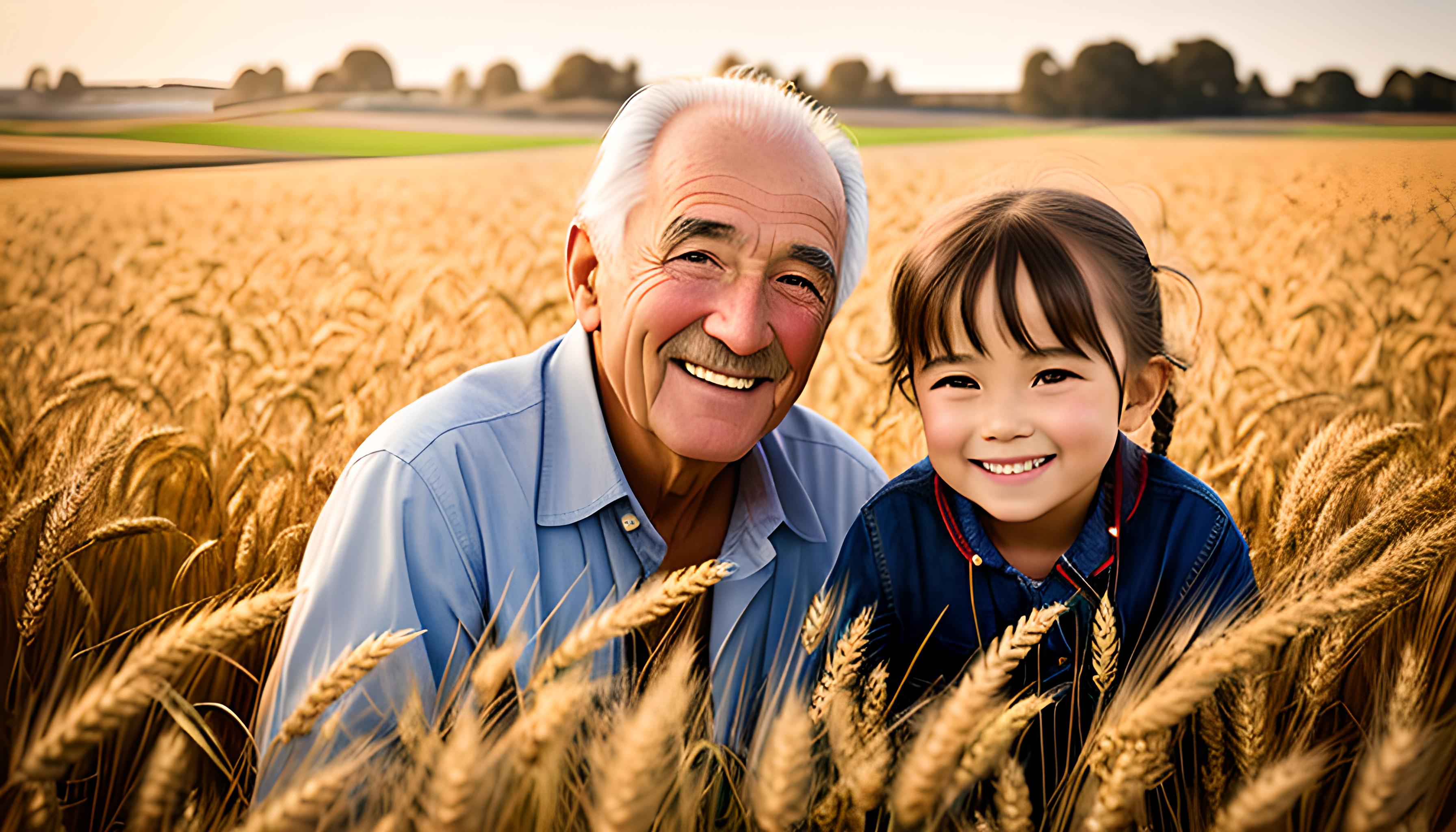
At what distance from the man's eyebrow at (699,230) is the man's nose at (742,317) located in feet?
0.33

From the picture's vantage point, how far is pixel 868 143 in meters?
36.3

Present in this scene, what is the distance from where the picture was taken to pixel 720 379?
2.21 metres

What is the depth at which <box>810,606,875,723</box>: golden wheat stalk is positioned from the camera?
1.50 meters

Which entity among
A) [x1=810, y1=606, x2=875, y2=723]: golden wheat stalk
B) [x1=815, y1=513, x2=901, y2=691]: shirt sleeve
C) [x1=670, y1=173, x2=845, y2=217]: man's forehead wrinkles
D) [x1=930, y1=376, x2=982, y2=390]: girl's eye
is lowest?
[x1=815, y1=513, x2=901, y2=691]: shirt sleeve

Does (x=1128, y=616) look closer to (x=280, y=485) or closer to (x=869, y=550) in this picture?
(x=869, y=550)

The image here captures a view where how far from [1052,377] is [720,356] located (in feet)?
2.44

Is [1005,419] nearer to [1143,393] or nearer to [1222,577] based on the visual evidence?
[1143,393]

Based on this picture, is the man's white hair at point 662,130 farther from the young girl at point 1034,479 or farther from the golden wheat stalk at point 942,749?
the golden wheat stalk at point 942,749

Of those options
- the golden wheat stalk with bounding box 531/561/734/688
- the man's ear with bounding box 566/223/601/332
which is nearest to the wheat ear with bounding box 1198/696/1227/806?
the golden wheat stalk with bounding box 531/561/734/688

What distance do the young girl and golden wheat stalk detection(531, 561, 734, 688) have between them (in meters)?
0.69

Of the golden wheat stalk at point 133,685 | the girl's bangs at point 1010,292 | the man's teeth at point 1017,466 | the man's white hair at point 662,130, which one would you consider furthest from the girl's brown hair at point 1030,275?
the golden wheat stalk at point 133,685

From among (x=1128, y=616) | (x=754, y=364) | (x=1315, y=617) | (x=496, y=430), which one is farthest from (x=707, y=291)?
(x=1315, y=617)

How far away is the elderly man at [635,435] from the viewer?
201 centimetres

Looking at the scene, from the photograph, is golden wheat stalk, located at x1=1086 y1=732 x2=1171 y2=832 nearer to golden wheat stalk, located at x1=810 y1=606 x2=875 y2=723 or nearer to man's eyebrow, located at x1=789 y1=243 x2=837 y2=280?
golden wheat stalk, located at x1=810 y1=606 x2=875 y2=723
